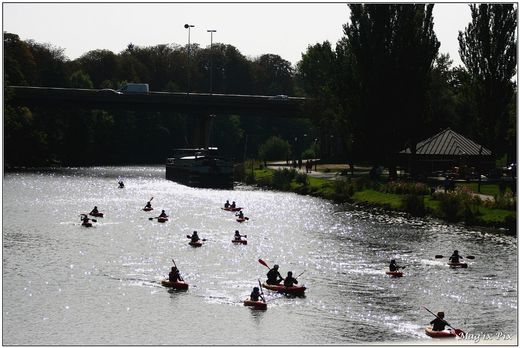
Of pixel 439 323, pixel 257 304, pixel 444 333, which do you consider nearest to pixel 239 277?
pixel 257 304

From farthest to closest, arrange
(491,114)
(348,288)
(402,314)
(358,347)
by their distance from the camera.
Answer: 1. (491,114)
2. (348,288)
3. (402,314)
4. (358,347)

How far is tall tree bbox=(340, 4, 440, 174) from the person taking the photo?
356 ft

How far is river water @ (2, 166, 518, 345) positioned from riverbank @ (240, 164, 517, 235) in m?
2.40

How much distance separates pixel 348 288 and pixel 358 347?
1263cm

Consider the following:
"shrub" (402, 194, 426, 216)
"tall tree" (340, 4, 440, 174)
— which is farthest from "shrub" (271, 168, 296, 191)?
"shrub" (402, 194, 426, 216)

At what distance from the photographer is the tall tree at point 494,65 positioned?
108m

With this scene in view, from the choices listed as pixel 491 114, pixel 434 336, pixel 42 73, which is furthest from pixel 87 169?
pixel 434 336

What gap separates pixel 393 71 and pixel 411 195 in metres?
17.1

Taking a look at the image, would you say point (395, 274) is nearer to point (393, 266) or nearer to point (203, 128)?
point (393, 266)

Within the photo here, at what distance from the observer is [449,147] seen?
11644cm

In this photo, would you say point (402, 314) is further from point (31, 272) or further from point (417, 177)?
point (417, 177)

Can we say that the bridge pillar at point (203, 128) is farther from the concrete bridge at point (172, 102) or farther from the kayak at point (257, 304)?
the kayak at point (257, 304)

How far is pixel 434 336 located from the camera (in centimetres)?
4794

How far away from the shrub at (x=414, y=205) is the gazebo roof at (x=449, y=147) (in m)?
20.0
